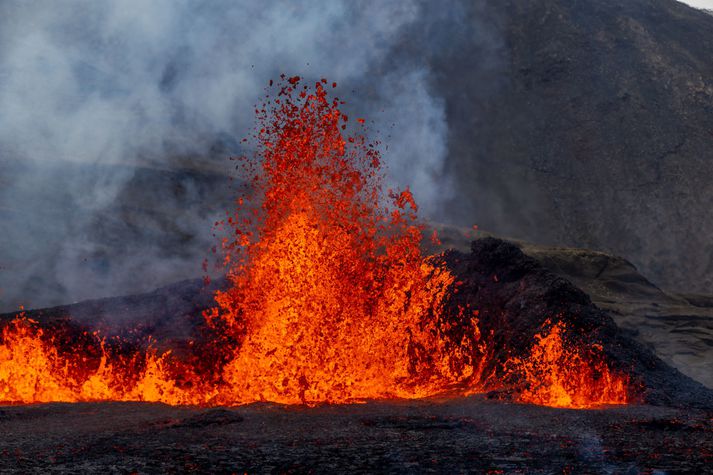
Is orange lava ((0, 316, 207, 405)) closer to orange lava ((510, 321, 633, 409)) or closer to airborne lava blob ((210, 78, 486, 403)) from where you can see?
airborne lava blob ((210, 78, 486, 403))

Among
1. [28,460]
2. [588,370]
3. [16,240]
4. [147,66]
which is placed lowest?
[28,460]

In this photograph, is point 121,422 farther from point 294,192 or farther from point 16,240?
point 16,240

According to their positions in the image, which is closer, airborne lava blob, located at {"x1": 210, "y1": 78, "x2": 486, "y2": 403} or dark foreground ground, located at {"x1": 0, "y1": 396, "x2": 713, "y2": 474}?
dark foreground ground, located at {"x1": 0, "y1": 396, "x2": 713, "y2": 474}

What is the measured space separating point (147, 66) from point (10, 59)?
7220 mm

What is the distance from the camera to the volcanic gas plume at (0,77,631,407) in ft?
32.5

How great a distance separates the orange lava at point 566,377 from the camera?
937cm

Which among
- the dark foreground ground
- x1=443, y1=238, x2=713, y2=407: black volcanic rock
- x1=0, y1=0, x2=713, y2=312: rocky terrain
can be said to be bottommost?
the dark foreground ground

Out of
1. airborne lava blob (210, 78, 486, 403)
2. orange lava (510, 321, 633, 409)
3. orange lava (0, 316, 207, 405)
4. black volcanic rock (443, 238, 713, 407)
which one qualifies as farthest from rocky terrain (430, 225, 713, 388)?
orange lava (0, 316, 207, 405)

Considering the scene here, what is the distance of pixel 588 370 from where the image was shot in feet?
33.1

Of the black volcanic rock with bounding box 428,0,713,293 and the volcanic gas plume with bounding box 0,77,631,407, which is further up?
the black volcanic rock with bounding box 428,0,713,293

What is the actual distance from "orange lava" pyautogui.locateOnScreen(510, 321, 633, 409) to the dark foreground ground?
2.73 feet

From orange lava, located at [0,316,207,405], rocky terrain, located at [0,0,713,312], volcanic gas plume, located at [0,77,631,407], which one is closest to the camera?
volcanic gas plume, located at [0,77,631,407]

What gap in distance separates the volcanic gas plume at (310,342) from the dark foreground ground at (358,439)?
1149mm

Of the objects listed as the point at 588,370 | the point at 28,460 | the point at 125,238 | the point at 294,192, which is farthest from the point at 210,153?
the point at 28,460
